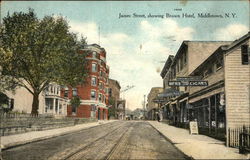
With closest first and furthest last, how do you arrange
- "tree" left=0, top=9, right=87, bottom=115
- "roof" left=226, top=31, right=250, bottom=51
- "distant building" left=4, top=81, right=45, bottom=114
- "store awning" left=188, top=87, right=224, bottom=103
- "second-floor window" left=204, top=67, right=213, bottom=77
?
"roof" left=226, top=31, right=250, bottom=51 → "store awning" left=188, top=87, right=224, bottom=103 → "second-floor window" left=204, top=67, right=213, bottom=77 → "tree" left=0, top=9, right=87, bottom=115 → "distant building" left=4, top=81, right=45, bottom=114

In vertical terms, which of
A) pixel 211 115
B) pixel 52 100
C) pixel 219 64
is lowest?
pixel 211 115

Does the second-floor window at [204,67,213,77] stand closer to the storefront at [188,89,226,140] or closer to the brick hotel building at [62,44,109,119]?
the storefront at [188,89,226,140]

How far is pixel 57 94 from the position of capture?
5091 cm

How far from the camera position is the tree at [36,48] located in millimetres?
27000

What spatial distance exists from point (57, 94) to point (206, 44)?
96.0 feet

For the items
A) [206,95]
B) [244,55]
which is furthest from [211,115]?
[244,55]

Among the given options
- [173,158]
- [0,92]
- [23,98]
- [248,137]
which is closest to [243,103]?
[248,137]

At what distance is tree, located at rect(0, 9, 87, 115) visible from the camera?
27.0 m

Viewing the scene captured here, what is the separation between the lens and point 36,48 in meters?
27.6

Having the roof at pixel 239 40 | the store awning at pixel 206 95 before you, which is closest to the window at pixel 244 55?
the roof at pixel 239 40

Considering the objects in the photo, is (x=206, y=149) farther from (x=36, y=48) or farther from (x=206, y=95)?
(x=36, y=48)

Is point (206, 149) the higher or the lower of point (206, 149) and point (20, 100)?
the lower

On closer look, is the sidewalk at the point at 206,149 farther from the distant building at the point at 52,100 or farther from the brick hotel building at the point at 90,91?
the brick hotel building at the point at 90,91

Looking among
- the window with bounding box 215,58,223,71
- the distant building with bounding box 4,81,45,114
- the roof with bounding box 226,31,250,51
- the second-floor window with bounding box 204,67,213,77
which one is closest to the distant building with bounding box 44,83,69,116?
the distant building with bounding box 4,81,45,114
